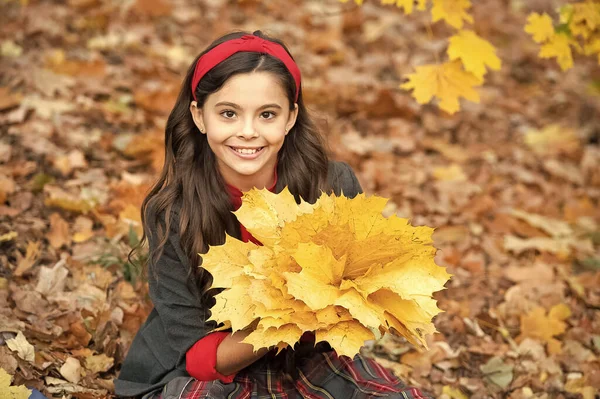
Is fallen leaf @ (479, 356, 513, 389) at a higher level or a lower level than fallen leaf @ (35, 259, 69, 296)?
lower

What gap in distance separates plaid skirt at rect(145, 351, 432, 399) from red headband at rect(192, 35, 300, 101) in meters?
1.04

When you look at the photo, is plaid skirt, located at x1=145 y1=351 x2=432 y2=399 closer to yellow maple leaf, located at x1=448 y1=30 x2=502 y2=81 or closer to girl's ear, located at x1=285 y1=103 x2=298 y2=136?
girl's ear, located at x1=285 y1=103 x2=298 y2=136

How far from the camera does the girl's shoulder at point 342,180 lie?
8.71 ft

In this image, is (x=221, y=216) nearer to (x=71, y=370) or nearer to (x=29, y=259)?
(x=71, y=370)

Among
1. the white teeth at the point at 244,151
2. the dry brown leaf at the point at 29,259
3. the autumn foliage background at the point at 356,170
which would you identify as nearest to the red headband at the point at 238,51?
the white teeth at the point at 244,151

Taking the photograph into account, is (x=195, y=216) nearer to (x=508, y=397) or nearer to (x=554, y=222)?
(x=508, y=397)

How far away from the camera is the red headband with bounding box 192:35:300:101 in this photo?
227cm

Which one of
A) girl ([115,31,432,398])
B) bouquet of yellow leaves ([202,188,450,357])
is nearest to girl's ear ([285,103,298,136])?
girl ([115,31,432,398])

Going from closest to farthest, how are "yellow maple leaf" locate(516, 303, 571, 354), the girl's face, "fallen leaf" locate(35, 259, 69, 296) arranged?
the girl's face, "fallen leaf" locate(35, 259, 69, 296), "yellow maple leaf" locate(516, 303, 571, 354)

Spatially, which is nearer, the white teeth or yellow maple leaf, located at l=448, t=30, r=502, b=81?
the white teeth

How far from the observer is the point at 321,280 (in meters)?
1.89

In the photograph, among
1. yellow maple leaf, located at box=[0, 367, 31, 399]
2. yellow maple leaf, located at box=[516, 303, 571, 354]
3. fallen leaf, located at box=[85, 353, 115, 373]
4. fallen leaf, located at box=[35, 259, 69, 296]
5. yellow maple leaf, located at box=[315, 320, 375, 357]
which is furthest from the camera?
yellow maple leaf, located at box=[516, 303, 571, 354]

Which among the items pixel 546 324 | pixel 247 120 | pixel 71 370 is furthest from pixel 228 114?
pixel 546 324

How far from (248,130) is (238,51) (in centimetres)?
27
